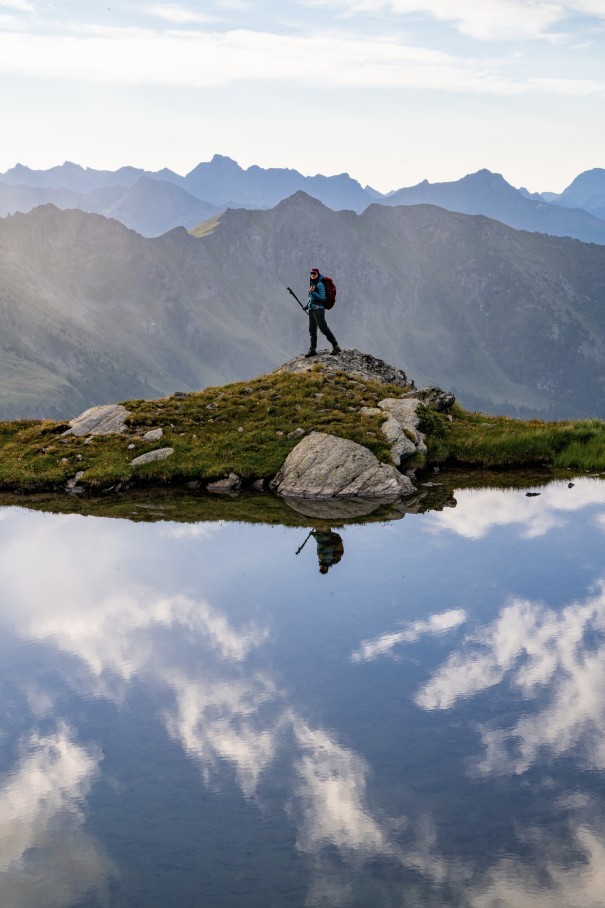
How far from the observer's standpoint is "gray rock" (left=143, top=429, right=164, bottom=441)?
3925 centimetres

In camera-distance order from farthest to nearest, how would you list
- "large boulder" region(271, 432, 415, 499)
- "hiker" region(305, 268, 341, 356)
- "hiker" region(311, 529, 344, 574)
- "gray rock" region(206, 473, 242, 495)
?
"hiker" region(305, 268, 341, 356) → "gray rock" region(206, 473, 242, 495) → "large boulder" region(271, 432, 415, 499) → "hiker" region(311, 529, 344, 574)

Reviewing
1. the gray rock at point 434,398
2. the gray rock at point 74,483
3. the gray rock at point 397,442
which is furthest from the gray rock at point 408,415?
the gray rock at point 74,483

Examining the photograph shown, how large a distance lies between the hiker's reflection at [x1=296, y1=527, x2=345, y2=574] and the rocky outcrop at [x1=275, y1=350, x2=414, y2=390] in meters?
19.0

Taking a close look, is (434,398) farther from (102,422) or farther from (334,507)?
(102,422)

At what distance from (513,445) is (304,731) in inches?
1058

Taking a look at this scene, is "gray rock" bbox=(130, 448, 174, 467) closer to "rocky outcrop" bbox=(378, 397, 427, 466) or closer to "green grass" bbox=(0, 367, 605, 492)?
"green grass" bbox=(0, 367, 605, 492)

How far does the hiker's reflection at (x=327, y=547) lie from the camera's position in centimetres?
2572

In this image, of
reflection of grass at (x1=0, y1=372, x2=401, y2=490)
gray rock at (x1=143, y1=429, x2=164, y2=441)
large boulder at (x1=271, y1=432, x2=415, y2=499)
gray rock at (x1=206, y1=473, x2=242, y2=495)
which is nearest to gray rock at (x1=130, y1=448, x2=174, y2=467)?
reflection of grass at (x1=0, y1=372, x2=401, y2=490)

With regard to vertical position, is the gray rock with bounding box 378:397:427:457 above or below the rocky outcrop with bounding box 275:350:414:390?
below

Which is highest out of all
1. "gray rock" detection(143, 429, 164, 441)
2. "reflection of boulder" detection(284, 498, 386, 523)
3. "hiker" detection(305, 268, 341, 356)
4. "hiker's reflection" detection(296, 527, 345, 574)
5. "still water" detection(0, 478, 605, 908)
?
"hiker" detection(305, 268, 341, 356)

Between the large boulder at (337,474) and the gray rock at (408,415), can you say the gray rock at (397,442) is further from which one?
the large boulder at (337,474)

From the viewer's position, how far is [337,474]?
1391 inches

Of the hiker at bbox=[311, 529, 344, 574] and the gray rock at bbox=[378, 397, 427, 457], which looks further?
the gray rock at bbox=[378, 397, 427, 457]

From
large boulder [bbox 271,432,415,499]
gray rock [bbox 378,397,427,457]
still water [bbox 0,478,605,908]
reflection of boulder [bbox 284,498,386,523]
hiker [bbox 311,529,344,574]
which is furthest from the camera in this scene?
gray rock [bbox 378,397,427,457]
